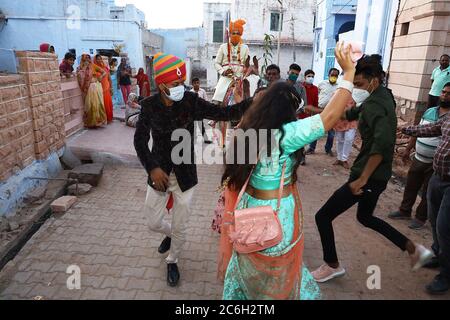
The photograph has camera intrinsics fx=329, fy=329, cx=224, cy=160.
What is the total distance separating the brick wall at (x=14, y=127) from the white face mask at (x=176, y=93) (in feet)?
8.29

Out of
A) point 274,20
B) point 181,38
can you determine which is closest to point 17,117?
point 274,20

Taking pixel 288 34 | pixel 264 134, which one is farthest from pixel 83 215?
pixel 288 34

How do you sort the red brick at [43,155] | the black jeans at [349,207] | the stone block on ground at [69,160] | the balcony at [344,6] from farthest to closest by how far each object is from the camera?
the balcony at [344,6], the stone block on ground at [69,160], the red brick at [43,155], the black jeans at [349,207]

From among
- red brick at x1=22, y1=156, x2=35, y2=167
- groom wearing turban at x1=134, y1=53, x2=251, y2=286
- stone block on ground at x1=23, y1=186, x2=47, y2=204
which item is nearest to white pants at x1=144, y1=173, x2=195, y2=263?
groom wearing turban at x1=134, y1=53, x2=251, y2=286

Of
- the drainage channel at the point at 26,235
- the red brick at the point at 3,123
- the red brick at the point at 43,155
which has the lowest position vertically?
the drainage channel at the point at 26,235

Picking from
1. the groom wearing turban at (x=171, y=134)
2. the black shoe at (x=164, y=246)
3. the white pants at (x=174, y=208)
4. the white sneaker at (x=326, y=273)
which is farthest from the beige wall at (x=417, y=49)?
the white pants at (x=174, y=208)

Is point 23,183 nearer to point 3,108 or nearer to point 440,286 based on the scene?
point 3,108

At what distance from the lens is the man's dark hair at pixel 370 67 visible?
2.70m

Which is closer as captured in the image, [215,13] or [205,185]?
[205,185]

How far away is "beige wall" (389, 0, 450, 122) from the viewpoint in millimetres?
7129

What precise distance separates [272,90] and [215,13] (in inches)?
1150

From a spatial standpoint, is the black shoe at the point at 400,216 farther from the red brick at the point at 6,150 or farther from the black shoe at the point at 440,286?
the red brick at the point at 6,150
